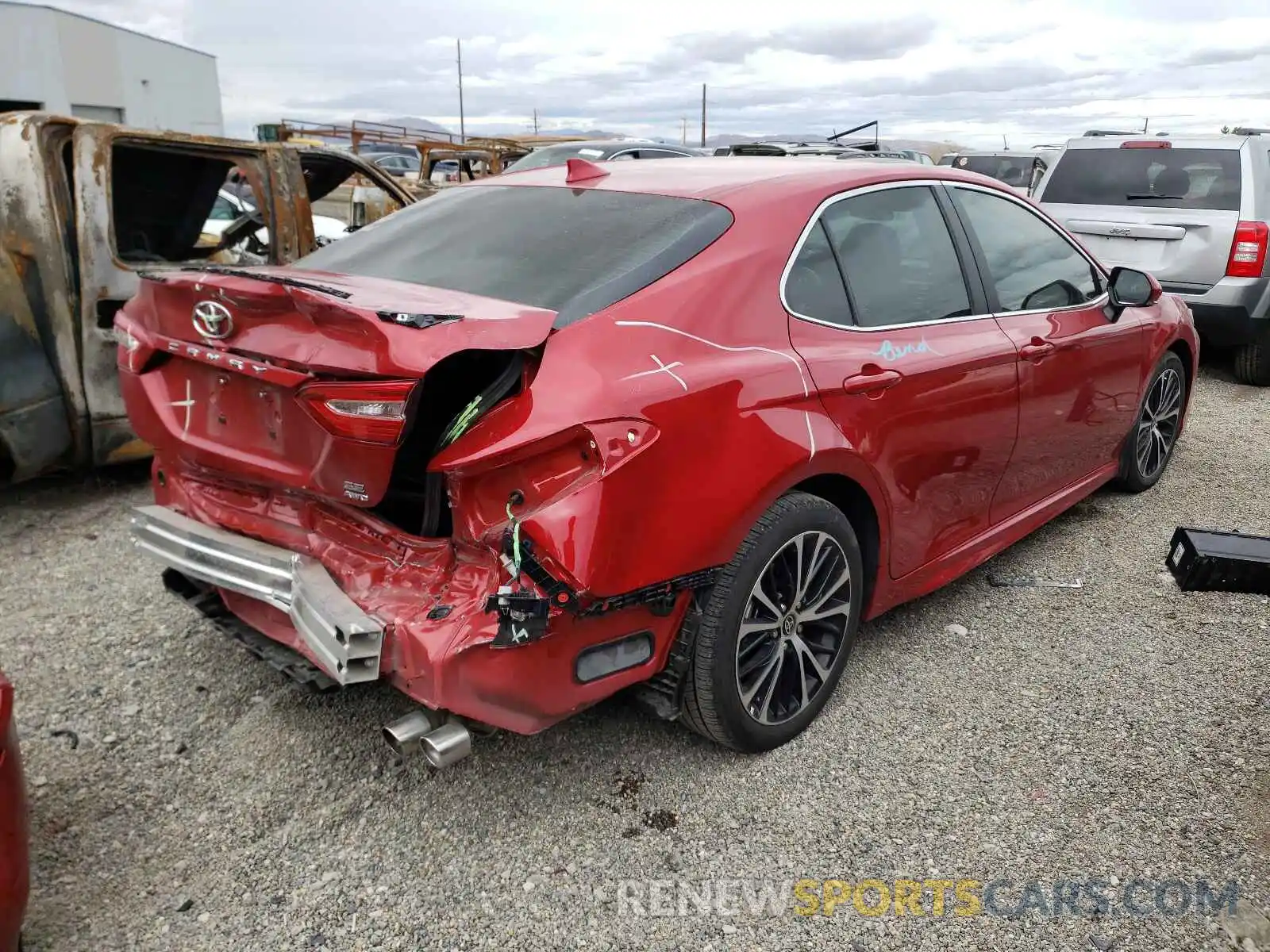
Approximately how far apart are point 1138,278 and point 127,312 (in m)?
3.92

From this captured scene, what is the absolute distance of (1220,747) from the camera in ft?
9.66

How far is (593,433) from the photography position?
217cm

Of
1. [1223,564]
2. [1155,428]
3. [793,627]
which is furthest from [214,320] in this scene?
[1155,428]

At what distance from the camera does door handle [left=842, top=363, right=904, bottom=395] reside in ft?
9.07

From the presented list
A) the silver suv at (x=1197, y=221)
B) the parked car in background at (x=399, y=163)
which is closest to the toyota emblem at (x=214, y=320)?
the silver suv at (x=1197, y=221)

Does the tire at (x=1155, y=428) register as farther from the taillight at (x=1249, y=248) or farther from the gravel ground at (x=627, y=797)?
the taillight at (x=1249, y=248)

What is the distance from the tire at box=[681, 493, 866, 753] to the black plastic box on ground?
2.88ft

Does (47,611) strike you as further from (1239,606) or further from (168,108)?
(168,108)

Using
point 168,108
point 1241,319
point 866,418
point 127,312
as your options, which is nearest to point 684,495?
point 866,418

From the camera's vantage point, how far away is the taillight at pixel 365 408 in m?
2.18

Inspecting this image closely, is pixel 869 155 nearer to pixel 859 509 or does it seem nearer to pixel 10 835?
pixel 859 509

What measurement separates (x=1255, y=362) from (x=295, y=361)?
7.68 meters

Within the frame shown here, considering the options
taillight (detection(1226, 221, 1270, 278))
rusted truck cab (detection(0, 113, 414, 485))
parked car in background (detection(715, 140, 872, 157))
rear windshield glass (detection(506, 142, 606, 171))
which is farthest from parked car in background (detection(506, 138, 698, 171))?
rusted truck cab (detection(0, 113, 414, 485))

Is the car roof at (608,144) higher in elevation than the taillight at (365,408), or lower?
higher
